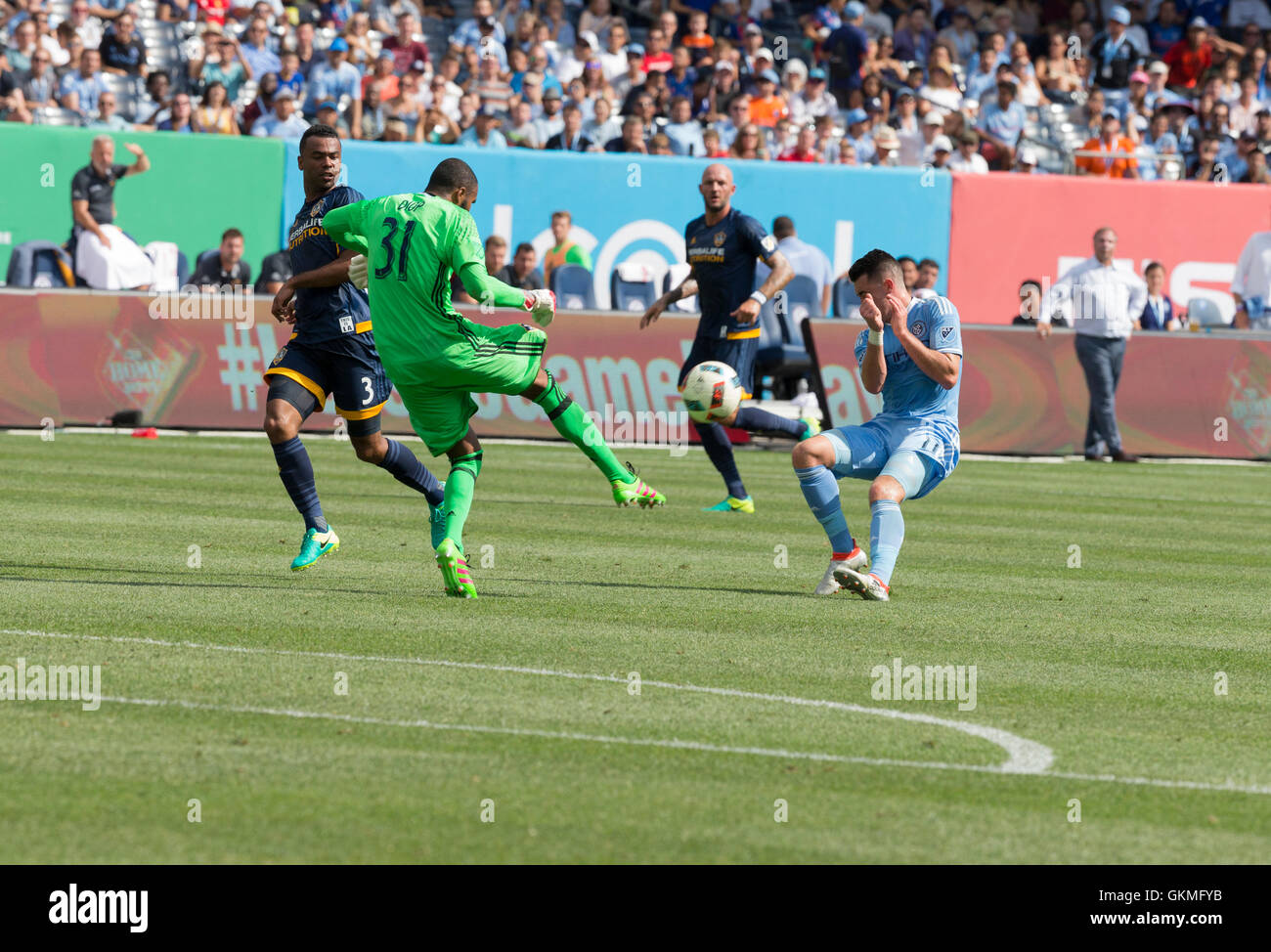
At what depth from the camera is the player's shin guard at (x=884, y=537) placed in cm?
1034

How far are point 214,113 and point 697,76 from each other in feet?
24.7

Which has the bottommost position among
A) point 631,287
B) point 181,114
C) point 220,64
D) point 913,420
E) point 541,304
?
point 913,420

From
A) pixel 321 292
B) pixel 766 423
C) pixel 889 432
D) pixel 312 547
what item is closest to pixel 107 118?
pixel 766 423

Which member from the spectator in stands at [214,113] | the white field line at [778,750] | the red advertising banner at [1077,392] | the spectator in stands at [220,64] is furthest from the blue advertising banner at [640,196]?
the white field line at [778,750]

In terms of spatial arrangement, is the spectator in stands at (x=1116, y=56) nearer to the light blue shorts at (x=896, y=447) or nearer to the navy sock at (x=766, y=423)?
the navy sock at (x=766, y=423)

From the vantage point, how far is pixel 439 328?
10.0 meters

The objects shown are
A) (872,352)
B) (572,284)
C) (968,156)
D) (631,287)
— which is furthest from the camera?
(968,156)

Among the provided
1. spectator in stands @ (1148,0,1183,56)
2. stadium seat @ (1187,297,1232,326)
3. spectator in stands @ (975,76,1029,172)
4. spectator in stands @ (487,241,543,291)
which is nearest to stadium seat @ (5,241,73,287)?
spectator in stands @ (487,241,543,291)

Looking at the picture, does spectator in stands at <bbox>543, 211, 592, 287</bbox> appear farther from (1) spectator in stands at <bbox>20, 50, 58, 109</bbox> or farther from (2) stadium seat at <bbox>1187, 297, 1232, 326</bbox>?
(2) stadium seat at <bbox>1187, 297, 1232, 326</bbox>

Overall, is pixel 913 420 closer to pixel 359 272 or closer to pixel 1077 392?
pixel 359 272

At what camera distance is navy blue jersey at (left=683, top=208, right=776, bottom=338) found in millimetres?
15844

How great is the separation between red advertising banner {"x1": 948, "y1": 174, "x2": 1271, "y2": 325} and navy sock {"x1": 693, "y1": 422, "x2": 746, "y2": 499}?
13177mm

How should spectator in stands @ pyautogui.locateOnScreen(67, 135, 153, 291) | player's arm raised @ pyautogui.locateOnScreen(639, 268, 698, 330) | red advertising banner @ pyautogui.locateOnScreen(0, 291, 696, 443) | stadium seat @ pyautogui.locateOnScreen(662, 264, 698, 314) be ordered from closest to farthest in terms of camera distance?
player's arm raised @ pyautogui.locateOnScreen(639, 268, 698, 330)
red advertising banner @ pyautogui.locateOnScreen(0, 291, 696, 443)
spectator in stands @ pyautogui.locateOnScreen(67, 135, 153, 291)
stadium seat @ pyautogui.locateOnScreen(662, 264, 698, 314)
